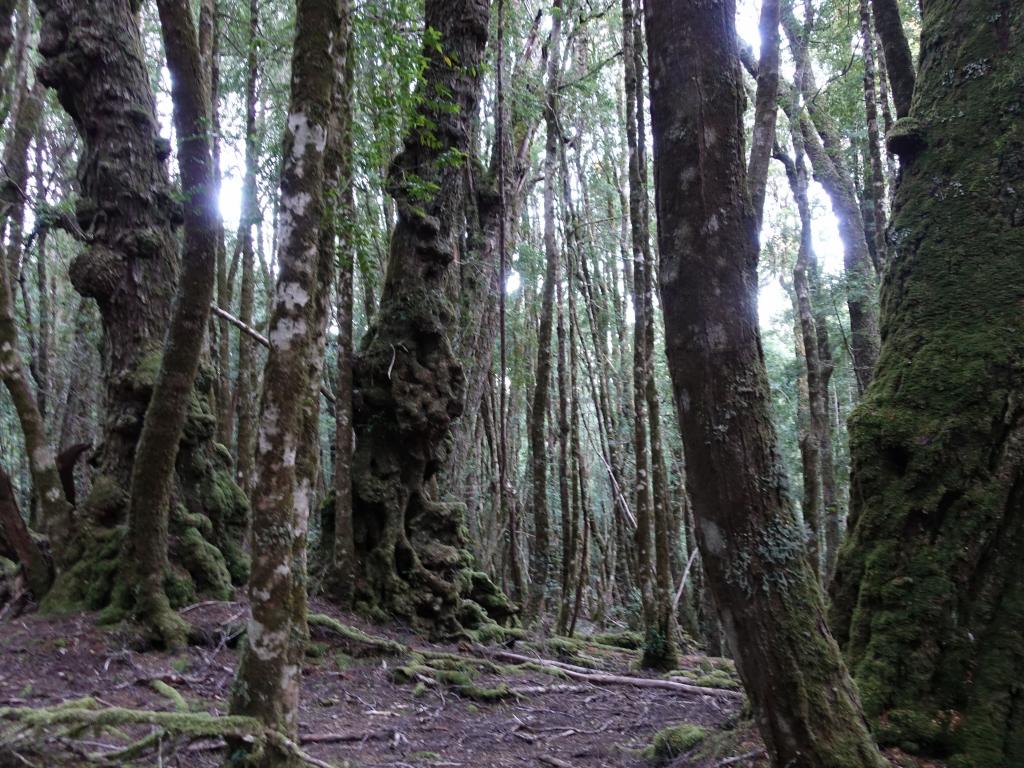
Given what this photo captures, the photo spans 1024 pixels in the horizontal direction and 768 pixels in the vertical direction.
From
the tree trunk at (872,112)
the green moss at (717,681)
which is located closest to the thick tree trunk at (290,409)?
the green moss at (717,681)

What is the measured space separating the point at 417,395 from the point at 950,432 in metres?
5.91

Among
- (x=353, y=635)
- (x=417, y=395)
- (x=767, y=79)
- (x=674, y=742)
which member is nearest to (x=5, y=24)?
(x=417, y=395)

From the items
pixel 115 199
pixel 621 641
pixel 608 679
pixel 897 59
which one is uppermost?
pixel 897 59

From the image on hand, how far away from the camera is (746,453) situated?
3.10 m

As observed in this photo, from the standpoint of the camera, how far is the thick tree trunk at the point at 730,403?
3.01 m

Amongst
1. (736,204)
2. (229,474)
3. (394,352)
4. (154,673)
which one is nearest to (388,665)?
(154,673)

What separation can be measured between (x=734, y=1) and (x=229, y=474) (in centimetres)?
709

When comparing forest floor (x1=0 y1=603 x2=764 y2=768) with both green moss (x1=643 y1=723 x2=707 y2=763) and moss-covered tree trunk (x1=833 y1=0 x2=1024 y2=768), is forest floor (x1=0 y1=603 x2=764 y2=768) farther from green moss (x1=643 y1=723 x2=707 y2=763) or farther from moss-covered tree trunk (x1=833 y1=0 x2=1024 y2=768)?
moss-covered tree trunk (x1=833 y1=0 x2=1024 y2=768)

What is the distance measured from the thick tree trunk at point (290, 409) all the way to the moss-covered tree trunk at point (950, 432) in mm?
2916

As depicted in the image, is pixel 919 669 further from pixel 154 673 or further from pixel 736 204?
pixel 154 673

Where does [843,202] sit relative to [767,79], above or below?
above

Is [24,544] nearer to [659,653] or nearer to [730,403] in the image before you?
[659,653]

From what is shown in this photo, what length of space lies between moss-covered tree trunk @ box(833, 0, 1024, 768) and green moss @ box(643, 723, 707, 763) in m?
1.26

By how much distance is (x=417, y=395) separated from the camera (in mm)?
8586
